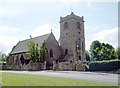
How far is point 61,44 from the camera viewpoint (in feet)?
164

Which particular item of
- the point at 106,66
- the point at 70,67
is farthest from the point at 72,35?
the point at 106,66

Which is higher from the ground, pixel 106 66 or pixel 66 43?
pixel 66 43

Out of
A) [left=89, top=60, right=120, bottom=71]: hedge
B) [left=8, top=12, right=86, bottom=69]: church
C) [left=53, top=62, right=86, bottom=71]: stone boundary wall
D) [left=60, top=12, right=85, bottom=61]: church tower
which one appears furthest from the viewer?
[left=60, top=12, right=85, bottom=61]: church tower

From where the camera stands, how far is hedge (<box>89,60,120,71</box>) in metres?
23.0

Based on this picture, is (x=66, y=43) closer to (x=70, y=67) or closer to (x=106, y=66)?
(x=70, y=67)

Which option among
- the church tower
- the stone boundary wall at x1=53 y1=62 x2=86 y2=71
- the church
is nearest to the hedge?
the stone boundary wall at x1=53 y1=62 x2=86 y2=71

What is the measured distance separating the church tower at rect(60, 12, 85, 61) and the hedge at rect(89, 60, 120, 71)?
60.4 ft

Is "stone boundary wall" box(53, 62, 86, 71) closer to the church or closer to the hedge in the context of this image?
the hedge

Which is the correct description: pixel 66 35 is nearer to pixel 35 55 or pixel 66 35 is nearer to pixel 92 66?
pixel 35 55

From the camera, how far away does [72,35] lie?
46344 millimetres

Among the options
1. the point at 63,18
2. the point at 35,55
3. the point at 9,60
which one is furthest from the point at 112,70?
the point at 9,60

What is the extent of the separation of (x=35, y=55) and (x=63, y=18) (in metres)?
16.7

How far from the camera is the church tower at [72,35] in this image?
46312mm

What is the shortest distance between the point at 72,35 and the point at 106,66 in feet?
76.1
